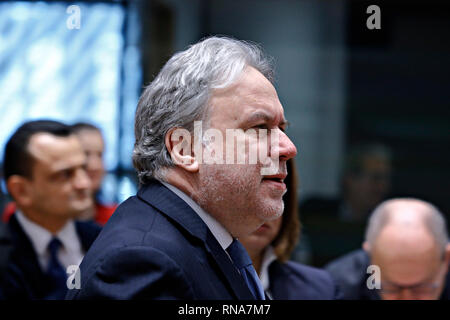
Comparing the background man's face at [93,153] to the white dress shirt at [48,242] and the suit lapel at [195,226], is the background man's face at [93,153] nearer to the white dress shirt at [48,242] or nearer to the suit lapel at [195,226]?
the white dress shirt at [48,242]

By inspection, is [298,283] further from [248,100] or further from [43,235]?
[43,235]

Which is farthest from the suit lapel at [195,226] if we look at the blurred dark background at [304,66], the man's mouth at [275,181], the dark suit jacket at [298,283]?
the blurred dark background at [304,66]

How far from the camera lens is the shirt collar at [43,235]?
105 inches

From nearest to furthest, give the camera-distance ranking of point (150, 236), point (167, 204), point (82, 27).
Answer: point (150, 236) → point (167, 204) → point (82, 27)

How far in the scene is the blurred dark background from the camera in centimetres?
473

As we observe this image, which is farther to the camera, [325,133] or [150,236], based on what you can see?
[325,133]

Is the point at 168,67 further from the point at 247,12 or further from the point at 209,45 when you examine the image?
the point at 247,12

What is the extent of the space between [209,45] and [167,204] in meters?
0.48

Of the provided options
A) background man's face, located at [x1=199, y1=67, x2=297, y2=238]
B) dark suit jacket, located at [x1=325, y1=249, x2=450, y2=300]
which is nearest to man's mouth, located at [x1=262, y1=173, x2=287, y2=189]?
background man's face, located at [x1=199, y1=67, x2=297, y2=238]

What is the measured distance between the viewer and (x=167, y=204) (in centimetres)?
156

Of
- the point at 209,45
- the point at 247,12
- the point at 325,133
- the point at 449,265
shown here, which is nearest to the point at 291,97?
the point at 325,133

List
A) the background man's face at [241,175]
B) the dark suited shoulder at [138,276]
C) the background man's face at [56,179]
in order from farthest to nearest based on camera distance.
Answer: the background man's face at [56,179], the background man's face at [241,175], the dark suited shoulder at [138,276]

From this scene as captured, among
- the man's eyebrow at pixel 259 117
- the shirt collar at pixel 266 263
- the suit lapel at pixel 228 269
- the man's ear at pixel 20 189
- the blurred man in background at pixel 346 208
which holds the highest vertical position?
the man's eyebrow at pixel 259 117

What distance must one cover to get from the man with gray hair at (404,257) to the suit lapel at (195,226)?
3.56 ft
